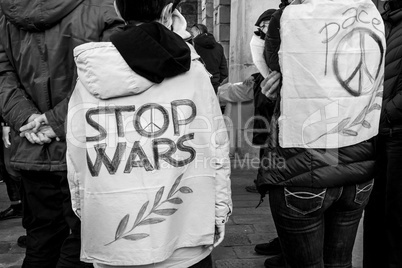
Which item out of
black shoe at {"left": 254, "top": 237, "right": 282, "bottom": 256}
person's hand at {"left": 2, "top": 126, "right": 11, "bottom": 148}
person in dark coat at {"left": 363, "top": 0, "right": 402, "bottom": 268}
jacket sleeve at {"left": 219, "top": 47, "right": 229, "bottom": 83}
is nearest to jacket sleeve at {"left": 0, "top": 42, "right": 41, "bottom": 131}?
person's hand at {"left": 2, "top": 126, "right": 11, "bottom": 148}

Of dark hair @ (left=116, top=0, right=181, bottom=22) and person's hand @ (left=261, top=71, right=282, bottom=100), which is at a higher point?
dark hair @ (left=116, top=0, right=181, bottom=22)

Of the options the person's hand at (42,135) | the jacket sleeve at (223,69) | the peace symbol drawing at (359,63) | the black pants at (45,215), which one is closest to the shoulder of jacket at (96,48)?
the person's hand at (42,135)

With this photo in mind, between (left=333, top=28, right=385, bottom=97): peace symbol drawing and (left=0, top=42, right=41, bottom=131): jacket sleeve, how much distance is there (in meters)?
1.49

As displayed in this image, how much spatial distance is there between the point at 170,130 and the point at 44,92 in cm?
91

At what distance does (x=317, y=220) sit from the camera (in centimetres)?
210

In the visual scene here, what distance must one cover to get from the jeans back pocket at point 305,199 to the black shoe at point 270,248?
1.70 meters

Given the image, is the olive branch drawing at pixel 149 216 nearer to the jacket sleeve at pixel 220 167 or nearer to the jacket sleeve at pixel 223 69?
the jacket sleeve at pixel 220 167

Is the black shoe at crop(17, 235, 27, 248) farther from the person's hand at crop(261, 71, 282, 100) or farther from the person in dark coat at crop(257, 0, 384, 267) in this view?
the person's hand at crop(261, 71, 282, 100)

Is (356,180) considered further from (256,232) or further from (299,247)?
(256,232)

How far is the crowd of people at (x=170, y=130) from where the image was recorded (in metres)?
1.75

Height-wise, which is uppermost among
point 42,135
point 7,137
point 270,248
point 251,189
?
point 42,135

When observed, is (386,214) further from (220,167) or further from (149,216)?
(149,216)

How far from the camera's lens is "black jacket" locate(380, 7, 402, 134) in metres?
2.71

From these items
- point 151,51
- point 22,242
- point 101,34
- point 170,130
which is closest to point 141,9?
point 151,51
